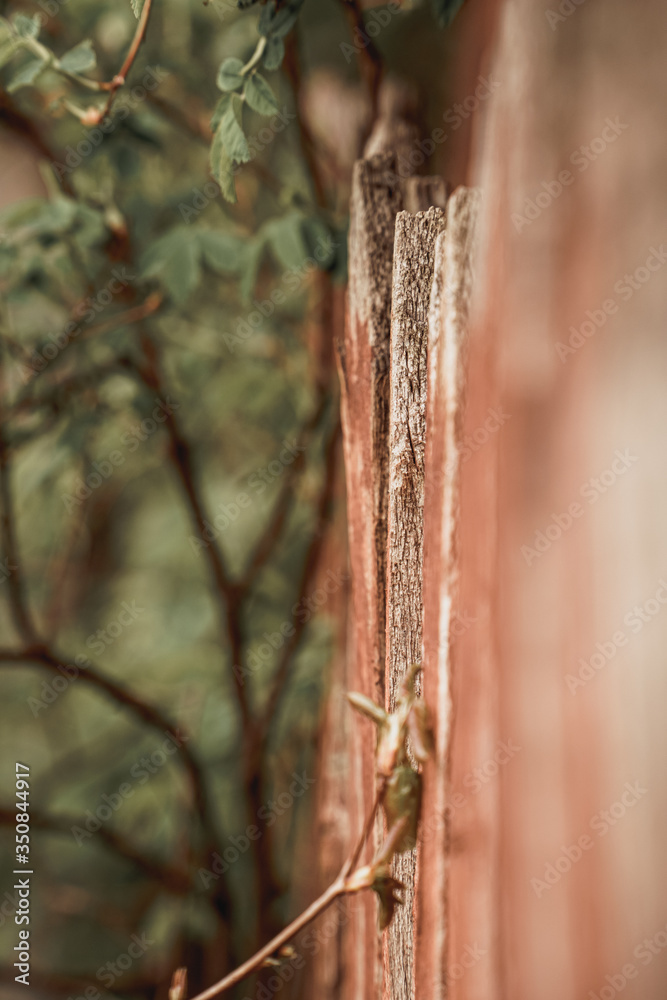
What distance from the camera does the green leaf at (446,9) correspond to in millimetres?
504

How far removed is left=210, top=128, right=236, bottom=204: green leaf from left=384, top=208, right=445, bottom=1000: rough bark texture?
0.49ft

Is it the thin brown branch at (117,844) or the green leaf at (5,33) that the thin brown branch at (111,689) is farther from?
the green leaf at (5,33)

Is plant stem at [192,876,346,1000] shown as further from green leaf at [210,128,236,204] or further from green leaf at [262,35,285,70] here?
green leaf at [262,35,285,70]

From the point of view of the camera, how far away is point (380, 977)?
0.52 m

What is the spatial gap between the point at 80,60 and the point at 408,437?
19.2 inches

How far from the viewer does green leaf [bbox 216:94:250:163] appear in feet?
1.60

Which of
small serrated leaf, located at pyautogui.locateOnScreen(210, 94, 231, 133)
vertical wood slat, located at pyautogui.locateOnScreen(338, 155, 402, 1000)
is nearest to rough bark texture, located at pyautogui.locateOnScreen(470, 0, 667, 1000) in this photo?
vertical wood slat, located at pyautogui.locateOnScreen(338, 155, 402, 1000)

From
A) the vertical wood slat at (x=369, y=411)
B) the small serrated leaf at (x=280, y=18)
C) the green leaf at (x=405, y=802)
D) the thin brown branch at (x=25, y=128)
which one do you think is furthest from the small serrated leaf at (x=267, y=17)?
the green leaf at (x=405, y=802)

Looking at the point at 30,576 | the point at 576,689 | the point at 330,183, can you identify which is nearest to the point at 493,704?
the point at 576,689

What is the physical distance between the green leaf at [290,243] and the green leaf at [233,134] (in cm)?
18

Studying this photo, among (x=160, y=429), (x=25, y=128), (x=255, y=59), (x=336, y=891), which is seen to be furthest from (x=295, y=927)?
(x=25, y=128)

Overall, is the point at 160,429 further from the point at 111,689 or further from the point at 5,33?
the point at 5,33

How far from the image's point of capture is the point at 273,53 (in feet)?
1.66

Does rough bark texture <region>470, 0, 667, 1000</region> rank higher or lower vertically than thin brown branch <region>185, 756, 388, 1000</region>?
higher
